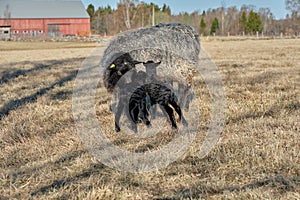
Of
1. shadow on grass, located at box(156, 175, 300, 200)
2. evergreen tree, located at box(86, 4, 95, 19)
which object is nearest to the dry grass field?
shadow on grass, located at box(156, 175, 300, 200)

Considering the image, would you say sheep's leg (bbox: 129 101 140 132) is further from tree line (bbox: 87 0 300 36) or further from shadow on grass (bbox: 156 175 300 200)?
tree line (bbox: 87 0 300 36)

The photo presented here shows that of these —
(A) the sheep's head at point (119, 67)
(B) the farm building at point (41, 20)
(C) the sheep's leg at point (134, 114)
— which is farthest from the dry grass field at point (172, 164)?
(B) the farm building at point (41, 20)

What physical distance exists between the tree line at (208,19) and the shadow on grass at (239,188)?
43.2 meters

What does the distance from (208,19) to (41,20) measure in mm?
55835

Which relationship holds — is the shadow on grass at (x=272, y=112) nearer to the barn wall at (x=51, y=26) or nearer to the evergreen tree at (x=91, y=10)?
the barn wall at (x=51, y=26)

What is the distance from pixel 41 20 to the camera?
8175 centimetres

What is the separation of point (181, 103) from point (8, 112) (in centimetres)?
323

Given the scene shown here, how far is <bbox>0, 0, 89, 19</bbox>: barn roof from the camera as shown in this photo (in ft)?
266

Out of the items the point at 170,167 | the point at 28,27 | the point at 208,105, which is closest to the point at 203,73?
the point at 208,105

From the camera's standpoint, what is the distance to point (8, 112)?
6.15 meters

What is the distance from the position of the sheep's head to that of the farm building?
78.4 metres

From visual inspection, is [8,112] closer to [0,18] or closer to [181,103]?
[181,103]

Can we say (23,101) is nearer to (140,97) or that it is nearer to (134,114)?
(134,114)

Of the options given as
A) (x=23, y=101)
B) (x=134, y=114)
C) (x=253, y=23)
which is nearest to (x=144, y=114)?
(x=134, y=114)
